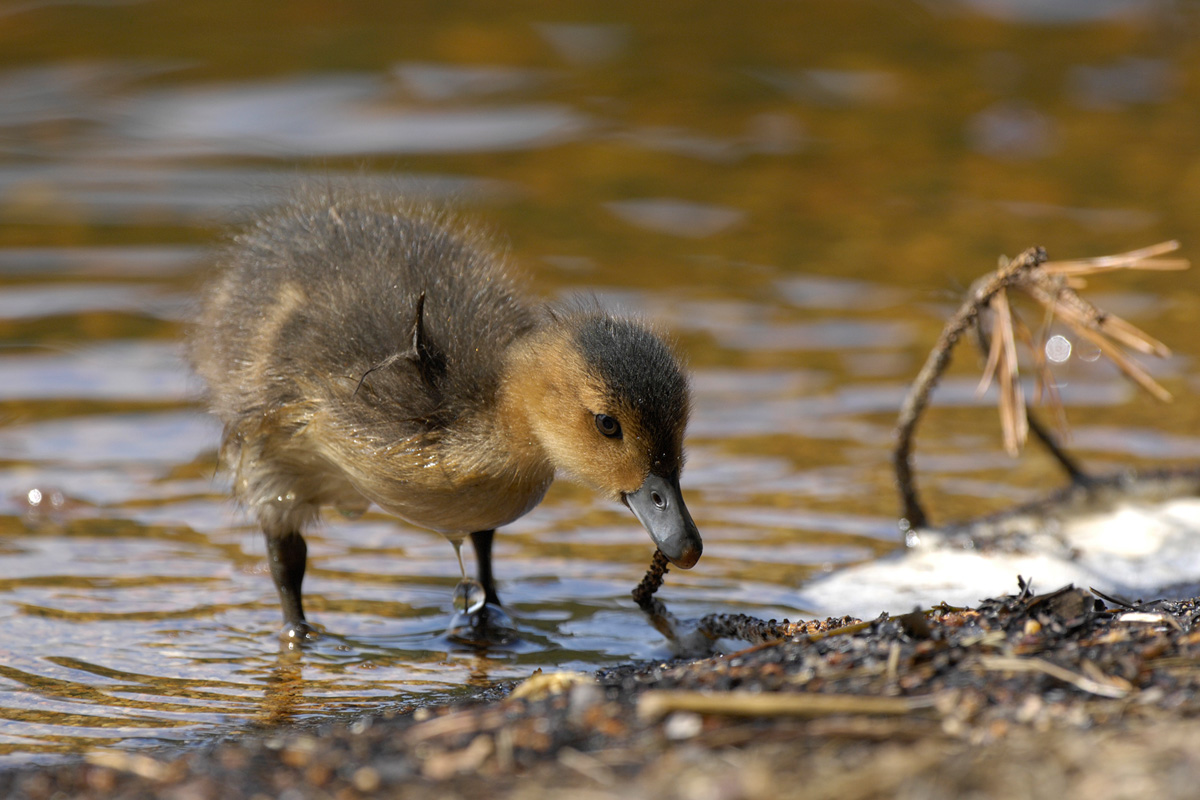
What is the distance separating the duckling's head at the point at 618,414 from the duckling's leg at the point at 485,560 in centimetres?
92

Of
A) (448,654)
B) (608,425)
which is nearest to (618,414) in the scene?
(608,425)

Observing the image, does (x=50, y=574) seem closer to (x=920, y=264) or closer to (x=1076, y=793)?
(x=1076, y=793)

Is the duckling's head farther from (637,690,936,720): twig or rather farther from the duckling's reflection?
(637,690,936,720): twig

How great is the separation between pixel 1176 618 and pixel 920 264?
7249mm

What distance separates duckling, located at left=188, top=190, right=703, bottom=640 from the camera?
480cm

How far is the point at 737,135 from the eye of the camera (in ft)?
44.2

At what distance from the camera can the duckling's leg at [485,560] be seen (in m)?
5.82

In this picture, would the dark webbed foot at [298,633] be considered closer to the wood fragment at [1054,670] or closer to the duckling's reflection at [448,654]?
the duckling's reflection at [448,654]

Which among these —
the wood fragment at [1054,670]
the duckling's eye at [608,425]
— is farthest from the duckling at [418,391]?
the wood fragment at [1054,670]

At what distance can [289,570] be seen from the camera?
555cm

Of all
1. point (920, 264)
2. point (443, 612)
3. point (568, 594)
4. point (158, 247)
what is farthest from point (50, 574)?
point (920, 264)

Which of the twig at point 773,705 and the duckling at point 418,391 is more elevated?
the duckling at point 418,391

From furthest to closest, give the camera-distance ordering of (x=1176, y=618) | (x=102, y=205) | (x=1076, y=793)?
(x=102, y=205) < (x=1176, y=618) < (x=1076, y=793)

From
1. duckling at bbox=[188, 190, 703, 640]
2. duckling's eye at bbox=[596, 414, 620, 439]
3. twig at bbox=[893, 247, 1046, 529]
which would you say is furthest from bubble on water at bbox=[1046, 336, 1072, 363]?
duckling's eye at bbox=[596, 414, 620, 439]
